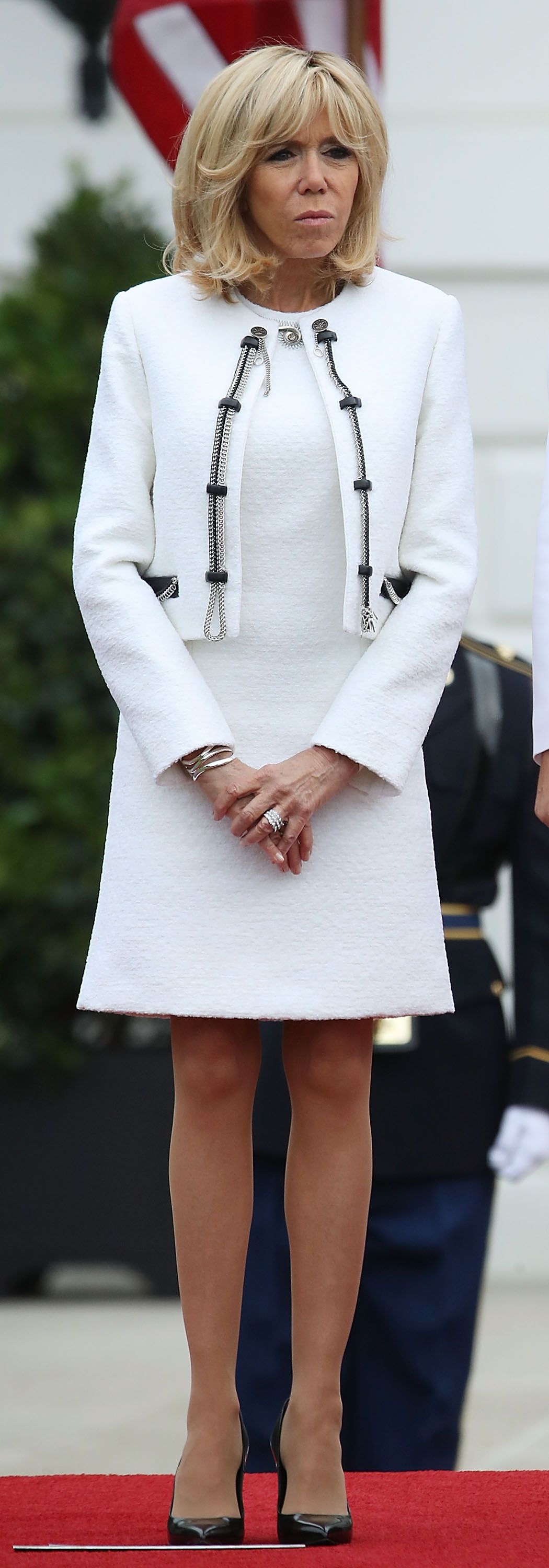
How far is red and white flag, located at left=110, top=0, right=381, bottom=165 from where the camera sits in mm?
3451

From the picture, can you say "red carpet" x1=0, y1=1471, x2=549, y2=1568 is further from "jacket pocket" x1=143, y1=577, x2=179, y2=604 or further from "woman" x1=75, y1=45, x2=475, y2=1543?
"jacket pocket" x1=143, y1=577, x2=179, y2=604

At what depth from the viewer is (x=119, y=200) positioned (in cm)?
→ 512

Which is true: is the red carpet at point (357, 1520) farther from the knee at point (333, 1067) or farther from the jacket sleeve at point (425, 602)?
the jacket sleeve at point (425, 602)

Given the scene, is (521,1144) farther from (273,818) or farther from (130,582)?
(130,582)

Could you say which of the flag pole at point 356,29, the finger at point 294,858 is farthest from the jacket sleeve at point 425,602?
the flag pole at point 356,29

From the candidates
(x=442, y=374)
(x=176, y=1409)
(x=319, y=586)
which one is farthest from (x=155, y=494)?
(x=176, y=1409)

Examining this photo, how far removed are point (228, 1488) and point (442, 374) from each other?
119 cm

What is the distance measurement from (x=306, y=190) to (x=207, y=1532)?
1.38m

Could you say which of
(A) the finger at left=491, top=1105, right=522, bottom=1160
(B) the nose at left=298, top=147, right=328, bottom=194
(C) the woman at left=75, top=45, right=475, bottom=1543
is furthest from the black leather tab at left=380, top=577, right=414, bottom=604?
(A) the finger at left=491, top=1105, right=522, bottom=1160

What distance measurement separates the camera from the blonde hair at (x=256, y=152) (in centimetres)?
205

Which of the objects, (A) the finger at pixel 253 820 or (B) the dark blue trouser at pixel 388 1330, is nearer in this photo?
(A) the finger at pixel 253 820

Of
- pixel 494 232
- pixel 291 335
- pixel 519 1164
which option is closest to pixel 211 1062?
pixel 519 1164

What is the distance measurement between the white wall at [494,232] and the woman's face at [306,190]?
9.43ft

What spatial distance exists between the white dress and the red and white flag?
5.19 feet
